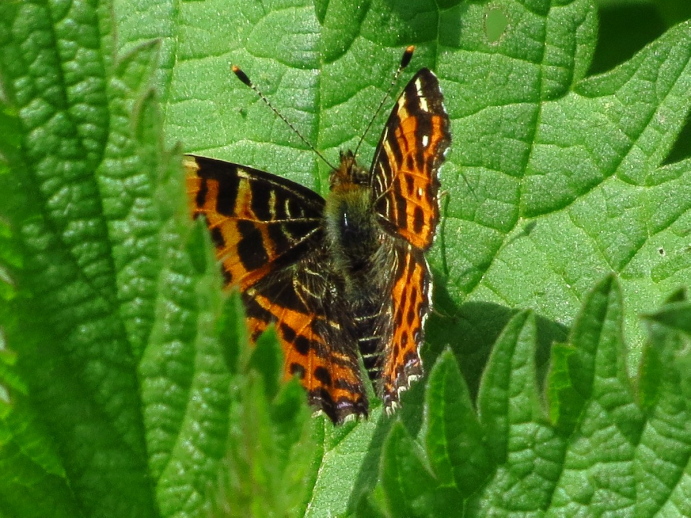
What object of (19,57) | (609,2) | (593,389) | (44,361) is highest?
(609,2)

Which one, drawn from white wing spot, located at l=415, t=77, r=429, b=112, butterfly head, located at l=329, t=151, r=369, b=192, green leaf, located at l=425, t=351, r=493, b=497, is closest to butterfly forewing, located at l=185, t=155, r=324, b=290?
A: butterfly head, located at l=329, t=151, r=369, b=192

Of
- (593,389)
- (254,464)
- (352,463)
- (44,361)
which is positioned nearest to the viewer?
(254,464)

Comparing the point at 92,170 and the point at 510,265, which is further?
the point at 510,265

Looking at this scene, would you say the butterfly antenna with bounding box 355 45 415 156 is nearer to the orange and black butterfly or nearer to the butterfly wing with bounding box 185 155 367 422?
the orange and black butterfly

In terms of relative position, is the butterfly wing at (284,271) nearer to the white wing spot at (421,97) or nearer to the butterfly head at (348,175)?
the butterfly head at (348,175)

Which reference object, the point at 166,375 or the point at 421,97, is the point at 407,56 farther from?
the point at 166,375

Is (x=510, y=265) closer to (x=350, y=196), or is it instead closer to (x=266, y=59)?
(x=350, y=196)

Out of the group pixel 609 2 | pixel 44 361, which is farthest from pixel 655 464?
pixel 609 2

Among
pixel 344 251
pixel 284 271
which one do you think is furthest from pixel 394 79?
pixel 284 271

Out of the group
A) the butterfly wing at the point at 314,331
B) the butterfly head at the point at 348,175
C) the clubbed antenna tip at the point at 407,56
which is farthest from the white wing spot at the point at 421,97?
the butterfly wing at the point at 314,331
